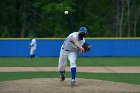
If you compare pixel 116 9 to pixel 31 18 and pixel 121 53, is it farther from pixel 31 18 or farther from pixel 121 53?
pixel 121 53

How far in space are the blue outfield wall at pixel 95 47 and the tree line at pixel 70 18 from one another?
9.95 m

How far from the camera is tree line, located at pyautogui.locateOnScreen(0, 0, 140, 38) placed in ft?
146

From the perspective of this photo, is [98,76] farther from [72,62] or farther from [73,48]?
[72,62]

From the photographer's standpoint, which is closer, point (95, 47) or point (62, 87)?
point (62, 87)

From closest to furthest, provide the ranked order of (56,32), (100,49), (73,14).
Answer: (100,49)
(56,32)
(73,14)

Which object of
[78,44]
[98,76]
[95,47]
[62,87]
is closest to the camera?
[62,87]

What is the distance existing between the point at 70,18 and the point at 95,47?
13.8 meters

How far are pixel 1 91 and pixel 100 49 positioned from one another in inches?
858

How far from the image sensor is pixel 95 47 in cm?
3300

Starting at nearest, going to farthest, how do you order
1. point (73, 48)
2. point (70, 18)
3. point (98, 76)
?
point (73, 48)
point (98, 76)
point (70, 18)

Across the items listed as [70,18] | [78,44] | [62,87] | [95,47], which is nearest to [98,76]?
[78,44]

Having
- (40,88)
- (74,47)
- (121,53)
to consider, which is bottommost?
(121,53)

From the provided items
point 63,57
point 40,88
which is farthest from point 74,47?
point 40,88

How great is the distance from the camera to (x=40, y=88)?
1202cm
